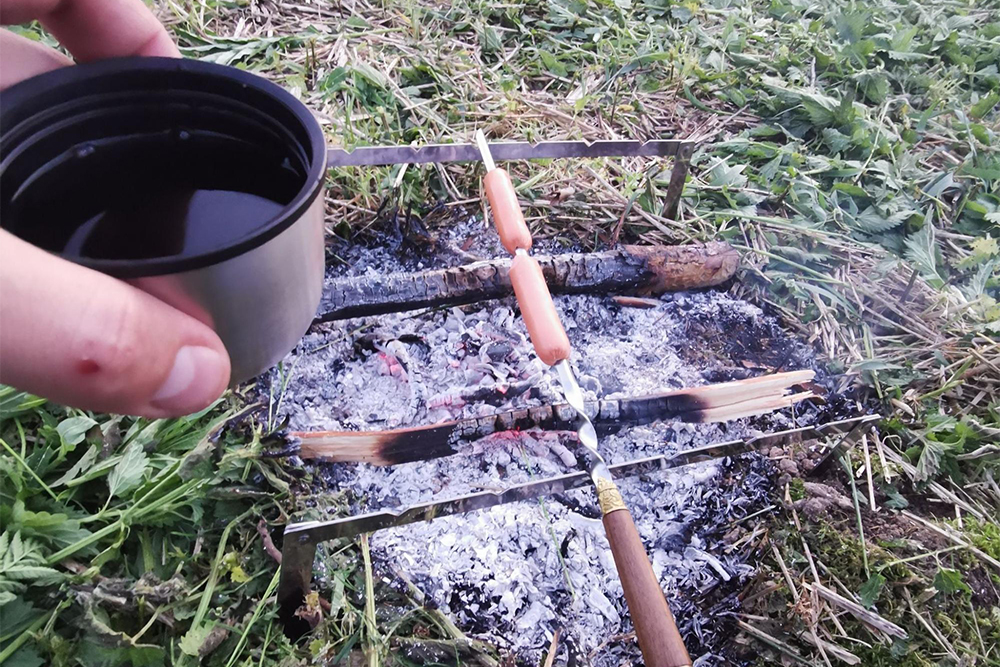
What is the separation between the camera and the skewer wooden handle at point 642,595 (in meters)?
0.87

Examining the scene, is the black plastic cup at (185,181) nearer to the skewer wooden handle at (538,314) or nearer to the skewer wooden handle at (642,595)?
the skewer wooden handle at (538,314)

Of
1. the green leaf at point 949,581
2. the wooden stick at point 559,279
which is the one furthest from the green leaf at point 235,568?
the green leaf at point 949,581

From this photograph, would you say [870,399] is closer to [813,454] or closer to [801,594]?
[813,454]

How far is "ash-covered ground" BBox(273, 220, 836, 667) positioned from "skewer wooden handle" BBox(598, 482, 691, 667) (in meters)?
0.38

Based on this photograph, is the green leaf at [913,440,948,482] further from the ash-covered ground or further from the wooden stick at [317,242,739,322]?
the wooden stick at [317,242,739,322]

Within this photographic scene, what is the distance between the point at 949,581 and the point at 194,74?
1606 millimetres

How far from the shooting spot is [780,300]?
6.13 ft

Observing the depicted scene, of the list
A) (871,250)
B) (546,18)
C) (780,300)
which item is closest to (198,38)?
(546,18)

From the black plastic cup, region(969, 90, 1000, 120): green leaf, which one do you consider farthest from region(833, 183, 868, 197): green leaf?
the black plastic cup

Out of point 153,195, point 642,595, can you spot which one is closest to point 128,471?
point 153,195

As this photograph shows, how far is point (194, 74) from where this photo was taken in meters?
0.94

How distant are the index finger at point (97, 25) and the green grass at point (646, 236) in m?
0.70

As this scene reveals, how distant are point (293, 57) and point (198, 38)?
1.06ft

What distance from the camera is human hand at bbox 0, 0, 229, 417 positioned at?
2.09ft
